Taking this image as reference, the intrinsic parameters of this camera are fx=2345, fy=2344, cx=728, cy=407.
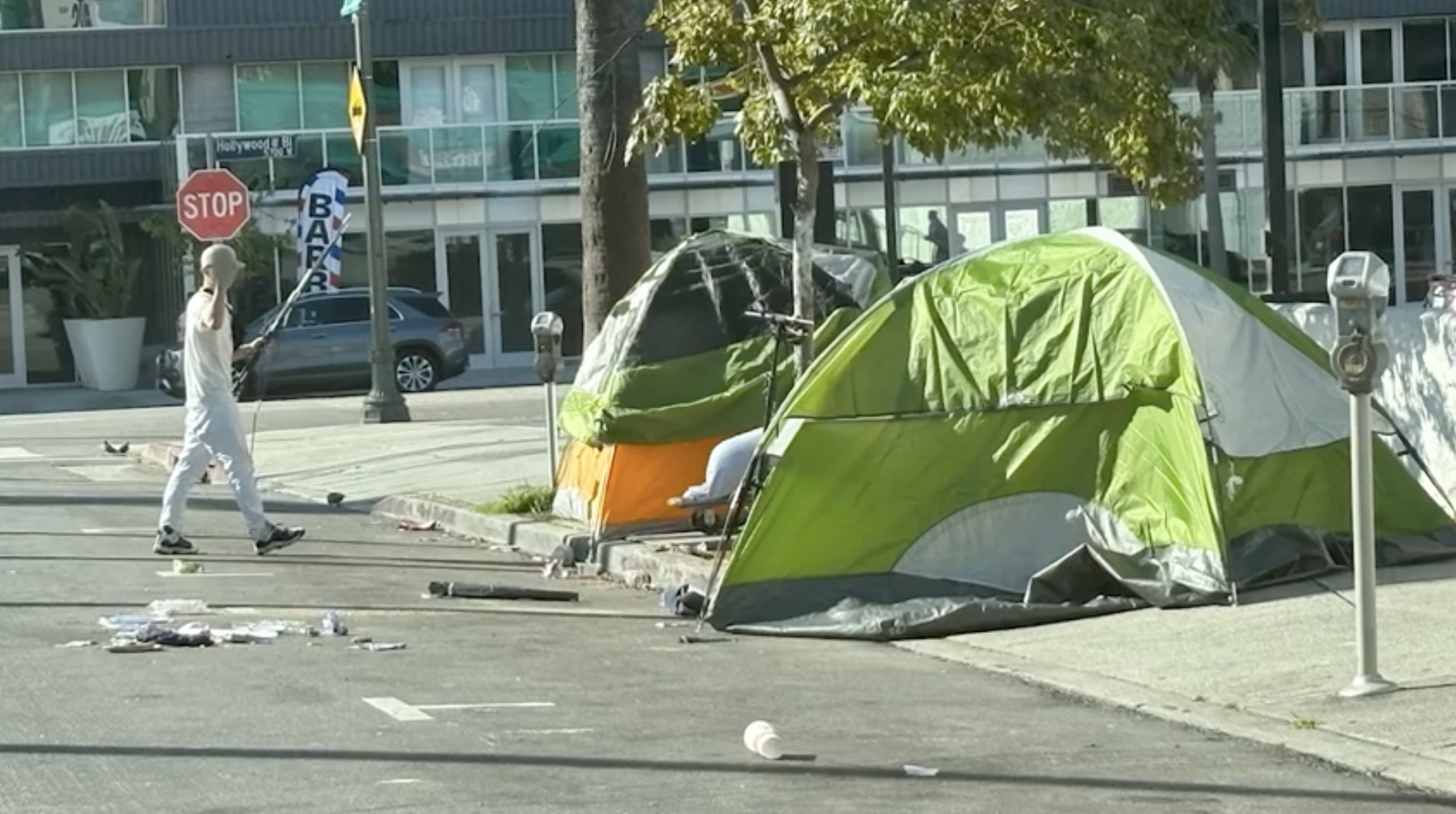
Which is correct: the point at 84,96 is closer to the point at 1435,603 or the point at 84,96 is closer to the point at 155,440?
the point at 155,440

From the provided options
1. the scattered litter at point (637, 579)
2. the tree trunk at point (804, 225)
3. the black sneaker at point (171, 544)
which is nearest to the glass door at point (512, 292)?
the black sneaker at point (171, 544)

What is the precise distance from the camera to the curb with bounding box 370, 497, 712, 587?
12.5 m

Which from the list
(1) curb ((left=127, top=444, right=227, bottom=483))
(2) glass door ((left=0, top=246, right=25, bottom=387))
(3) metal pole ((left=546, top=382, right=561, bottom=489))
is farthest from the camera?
(2) glass door ((left=0, top=246, right=25, bottom=387))

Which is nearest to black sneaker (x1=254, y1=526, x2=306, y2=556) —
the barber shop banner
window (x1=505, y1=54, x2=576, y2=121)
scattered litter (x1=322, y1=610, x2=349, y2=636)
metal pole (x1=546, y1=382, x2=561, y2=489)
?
metal pole (x1=546, y1=382, x2=561, y2=489)

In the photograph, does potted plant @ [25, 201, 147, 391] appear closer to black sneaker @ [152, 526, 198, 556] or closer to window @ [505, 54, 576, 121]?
window @ [505, 54, 576, 121]

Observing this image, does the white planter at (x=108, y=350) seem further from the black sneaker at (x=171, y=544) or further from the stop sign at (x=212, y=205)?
the black sneaker at (x=171, y=544)

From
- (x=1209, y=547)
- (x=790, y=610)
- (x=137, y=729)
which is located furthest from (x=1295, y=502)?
(x=137, y=729)

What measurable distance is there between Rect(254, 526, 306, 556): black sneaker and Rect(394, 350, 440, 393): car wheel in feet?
66.7

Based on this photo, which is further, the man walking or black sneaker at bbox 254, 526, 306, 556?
black sneaker at bbox 254, 526, 306, 556

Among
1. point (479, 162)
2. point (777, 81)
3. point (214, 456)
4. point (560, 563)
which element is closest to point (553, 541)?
point (560, 563)

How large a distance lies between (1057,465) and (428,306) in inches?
965

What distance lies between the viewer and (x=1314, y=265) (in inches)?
1694

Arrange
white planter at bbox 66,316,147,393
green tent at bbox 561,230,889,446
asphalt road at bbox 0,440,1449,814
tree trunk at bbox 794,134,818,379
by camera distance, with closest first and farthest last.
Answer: asphalt road at bbox 0,440,1449,814 < tree trunk at bbox 794,134,818,379 < green tent at bbox 561,230,889,446 < white planter at bbox 66,316,147,393

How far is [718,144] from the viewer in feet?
134
